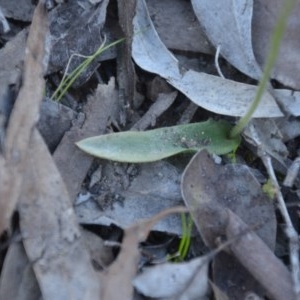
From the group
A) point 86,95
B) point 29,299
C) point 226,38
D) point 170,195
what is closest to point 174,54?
point 226,38

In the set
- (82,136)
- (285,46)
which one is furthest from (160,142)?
(285,46)

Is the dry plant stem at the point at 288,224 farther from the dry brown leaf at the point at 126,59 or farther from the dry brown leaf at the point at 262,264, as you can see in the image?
the dry brown leaf at the point at 126,59

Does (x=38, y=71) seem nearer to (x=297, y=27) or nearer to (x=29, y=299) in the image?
(x=29, y=299)

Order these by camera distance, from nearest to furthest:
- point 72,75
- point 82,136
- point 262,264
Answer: point 262,264 → point 82,136 → point 72,75

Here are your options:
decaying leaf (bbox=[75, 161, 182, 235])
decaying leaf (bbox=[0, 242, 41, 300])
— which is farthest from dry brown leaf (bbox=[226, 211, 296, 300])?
decaying leaf (bbox=[0, 242, 41, 300])

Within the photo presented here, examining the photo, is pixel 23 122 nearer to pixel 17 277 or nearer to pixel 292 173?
pixel 17 277

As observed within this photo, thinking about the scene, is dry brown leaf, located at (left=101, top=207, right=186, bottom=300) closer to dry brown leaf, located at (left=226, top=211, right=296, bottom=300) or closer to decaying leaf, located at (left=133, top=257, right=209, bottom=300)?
decaying leaf, located at (left=133, top=257, right=209, bottom=300)
